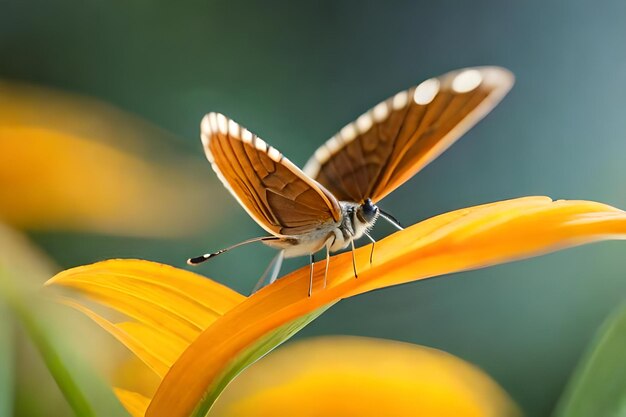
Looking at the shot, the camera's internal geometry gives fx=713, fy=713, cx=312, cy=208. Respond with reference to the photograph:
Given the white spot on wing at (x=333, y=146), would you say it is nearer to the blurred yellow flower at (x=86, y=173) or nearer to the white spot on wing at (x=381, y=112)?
the white spot on wing at (x=381, y=112)

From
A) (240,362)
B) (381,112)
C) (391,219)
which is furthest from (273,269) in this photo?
(240,362)

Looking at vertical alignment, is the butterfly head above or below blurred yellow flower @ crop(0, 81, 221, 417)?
below

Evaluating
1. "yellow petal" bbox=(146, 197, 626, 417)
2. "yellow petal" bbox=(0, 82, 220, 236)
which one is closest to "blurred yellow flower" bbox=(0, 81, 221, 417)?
"yellow petal" bbox=(0, 82, 220, 236)

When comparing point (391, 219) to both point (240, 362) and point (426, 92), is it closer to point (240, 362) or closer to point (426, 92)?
point (426, 92)

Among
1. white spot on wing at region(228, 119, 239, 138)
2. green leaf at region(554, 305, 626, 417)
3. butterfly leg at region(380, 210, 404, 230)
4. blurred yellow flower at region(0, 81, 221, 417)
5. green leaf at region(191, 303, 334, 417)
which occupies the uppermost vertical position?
blurred yellow flower at region(0, 81, 221, 417)

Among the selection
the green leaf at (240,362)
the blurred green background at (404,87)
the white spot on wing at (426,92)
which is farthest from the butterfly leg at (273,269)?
the green leaf at (240,362)

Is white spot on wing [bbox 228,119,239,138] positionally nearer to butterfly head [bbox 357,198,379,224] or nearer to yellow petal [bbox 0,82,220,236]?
butterfly head [bbox 357,198,379,224]

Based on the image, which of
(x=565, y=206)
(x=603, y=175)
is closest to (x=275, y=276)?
(x=603, y=175)

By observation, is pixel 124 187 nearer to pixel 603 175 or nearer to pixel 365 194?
pixel 365 194
